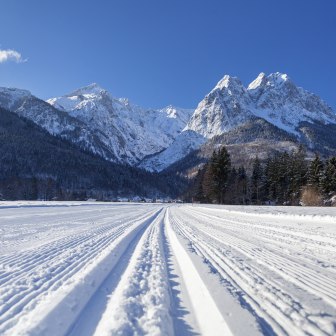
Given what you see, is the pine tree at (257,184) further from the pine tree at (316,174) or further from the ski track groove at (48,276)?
the ski track groove at (48,276)

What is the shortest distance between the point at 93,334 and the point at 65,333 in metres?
0.26

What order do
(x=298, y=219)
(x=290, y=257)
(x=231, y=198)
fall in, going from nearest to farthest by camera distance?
(x=290, y=257), (x=298, y=219), (x=231, y=198)

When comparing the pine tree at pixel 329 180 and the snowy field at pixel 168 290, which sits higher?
the pine tree at pixel 329 180

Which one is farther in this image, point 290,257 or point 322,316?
point 290,257

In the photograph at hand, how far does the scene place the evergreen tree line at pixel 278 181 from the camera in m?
44.2

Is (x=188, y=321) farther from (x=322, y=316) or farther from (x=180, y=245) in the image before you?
(x=180, y=245)

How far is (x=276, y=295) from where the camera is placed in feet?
13.3

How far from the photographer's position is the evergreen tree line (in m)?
44.2

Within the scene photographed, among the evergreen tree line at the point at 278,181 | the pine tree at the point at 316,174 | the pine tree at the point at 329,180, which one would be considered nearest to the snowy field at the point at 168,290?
the evergreen tree line at the point at 278,181

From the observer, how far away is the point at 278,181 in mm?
58031

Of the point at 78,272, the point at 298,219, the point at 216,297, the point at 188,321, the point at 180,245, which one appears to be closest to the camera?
the point at 188,321

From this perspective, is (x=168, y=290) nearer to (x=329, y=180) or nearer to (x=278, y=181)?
(x=329, y=180)

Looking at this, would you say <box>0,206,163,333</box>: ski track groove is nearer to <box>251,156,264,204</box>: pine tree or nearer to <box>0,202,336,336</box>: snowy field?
<box>0,202,336,336</box>: snowy field

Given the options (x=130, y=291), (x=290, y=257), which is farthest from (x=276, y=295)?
(x=290, y=257)
